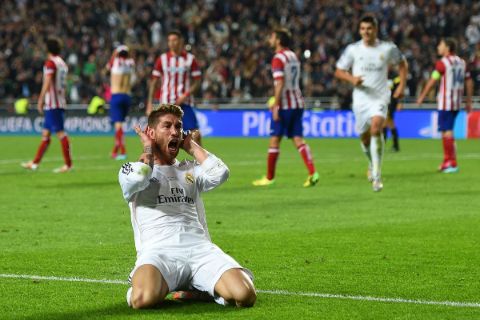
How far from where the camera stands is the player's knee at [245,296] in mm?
6758

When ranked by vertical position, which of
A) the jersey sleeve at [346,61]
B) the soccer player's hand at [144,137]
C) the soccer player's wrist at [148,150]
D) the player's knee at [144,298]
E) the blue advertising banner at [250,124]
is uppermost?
the jersey sleeve at [346,61]

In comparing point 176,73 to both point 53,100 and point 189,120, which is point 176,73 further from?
point 53,100

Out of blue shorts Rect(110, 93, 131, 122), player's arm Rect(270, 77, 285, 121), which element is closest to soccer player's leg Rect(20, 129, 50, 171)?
blue shorts Rect(110, 93, 131, 122)

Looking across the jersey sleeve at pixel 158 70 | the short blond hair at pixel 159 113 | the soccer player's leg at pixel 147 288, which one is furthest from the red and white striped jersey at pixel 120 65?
the soccer player's leg at pixel 147 288

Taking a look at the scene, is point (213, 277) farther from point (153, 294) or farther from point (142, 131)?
point (142, 131)

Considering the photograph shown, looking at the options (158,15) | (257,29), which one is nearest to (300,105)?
(257,29)

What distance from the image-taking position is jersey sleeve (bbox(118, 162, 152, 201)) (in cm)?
695

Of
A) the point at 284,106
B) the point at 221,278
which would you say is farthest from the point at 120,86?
the point at 221,278

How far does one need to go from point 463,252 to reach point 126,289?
128 inches

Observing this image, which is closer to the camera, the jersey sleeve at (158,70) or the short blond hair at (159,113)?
the short blond hair at (159,113)

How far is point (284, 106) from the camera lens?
16625mm

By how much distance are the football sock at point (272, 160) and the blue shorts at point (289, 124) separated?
0.31m

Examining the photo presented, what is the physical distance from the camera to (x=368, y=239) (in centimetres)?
1034

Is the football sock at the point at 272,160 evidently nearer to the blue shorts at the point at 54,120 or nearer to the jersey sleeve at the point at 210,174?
the blue shorts at the point at 54,120
